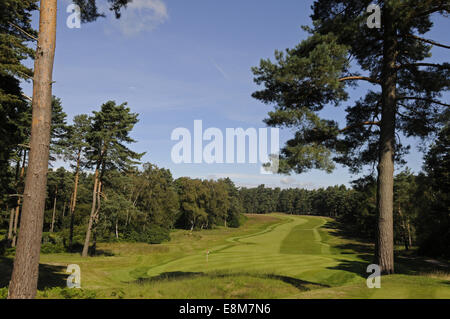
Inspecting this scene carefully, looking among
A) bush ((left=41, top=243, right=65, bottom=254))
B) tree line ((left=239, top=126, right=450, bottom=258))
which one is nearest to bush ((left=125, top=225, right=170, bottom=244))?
bush ((left=41, top=243, right=65, bottom=254))

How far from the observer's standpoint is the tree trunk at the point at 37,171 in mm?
6125

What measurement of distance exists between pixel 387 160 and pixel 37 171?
10563 millimetres

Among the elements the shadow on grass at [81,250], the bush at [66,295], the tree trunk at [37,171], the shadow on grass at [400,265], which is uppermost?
the tree trunk at [37,171]

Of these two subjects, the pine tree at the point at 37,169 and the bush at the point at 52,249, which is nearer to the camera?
the pine tree at the point at 37,169

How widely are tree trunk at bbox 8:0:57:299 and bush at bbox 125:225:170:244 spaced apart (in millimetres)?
45813

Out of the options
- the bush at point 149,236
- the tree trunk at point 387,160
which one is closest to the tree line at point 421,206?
the tree trunk at point 387,160

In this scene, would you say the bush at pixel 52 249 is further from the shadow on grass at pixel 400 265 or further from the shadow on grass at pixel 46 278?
the shadow on grass at pixel 400 265

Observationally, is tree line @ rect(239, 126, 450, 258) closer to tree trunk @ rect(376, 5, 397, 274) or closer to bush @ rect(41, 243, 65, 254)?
tree trunk @ rect(376, 5, 397, 274)

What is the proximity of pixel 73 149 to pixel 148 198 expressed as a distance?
25688 mm

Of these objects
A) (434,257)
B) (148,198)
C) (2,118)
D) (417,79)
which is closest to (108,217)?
(2,118)

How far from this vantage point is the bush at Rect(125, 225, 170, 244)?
49969 mm

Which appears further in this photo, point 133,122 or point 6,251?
point 133,122

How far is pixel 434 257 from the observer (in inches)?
1321

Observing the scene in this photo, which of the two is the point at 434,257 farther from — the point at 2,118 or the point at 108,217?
the point at 2,118
